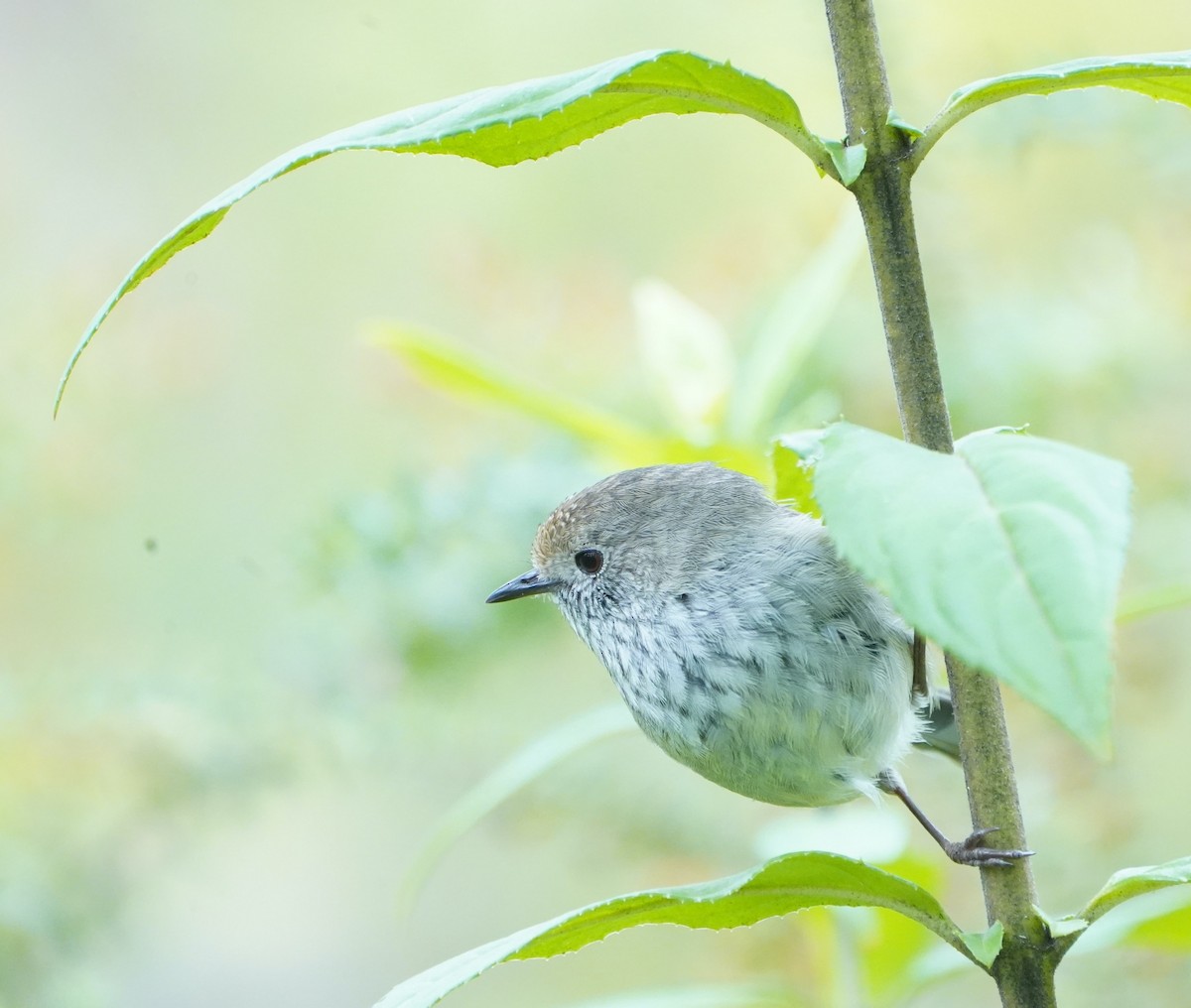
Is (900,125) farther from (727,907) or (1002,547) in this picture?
(727,907)

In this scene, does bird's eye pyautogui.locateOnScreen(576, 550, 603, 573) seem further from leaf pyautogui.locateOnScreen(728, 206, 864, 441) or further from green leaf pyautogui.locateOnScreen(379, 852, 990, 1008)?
green leaf pyautogui.locateOnScreen(379, 852, 990, 1008)

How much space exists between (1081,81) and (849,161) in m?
0.19

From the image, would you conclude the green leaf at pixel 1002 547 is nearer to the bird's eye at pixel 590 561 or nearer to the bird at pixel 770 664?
the bird at pixel 770 664

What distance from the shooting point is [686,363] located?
2123 mm

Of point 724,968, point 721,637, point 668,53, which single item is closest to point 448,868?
point 724,968

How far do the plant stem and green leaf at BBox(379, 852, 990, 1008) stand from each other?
46 mm

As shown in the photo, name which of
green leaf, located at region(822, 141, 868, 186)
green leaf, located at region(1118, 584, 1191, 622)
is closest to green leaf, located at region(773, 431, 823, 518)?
green leaf, located at region(822, 141, 868, 186)

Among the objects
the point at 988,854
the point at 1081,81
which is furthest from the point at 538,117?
the point at 988,854

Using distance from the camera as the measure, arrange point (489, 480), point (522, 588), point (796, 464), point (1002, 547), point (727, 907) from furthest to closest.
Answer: point (489, 480) < point (522, 588) < point (796, 464) < point (727, 907) < point (1002, 547)

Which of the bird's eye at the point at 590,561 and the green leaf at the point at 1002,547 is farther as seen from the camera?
the bird's eye at the point at 590,561

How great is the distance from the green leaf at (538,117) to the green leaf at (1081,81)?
10 cm

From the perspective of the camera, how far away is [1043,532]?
68 centimetres

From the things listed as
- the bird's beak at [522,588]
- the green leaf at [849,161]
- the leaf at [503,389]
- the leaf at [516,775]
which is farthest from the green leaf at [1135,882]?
the bird's beak at [522,588]

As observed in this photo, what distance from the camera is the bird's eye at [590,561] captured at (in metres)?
2.10
